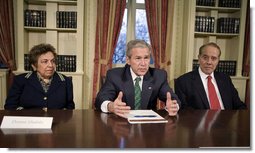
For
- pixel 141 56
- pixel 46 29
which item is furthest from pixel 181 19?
pixel 141 56

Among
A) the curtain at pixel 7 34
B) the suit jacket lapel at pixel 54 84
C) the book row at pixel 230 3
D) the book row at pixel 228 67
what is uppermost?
the book row at pixel 230 3

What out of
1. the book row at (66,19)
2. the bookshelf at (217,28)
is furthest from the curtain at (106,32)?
the bookshelf at (217,28)

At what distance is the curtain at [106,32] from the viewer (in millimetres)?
3484

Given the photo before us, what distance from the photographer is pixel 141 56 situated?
162 centimetres

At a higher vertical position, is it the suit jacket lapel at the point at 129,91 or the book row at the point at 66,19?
the book row at the point at 66,19

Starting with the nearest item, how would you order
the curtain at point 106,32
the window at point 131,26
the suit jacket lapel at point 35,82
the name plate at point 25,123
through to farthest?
the name plate at point 25,123 → the suit jacket lapel at point 35,82 → the curtain at point 106,32 → the window at point 131,26

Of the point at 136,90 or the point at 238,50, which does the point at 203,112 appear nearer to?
the point at 136,90

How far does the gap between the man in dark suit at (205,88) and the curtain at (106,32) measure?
5.73ft

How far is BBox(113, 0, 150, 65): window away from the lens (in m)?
3.78

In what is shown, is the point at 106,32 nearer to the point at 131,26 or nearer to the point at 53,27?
the point at 131,26

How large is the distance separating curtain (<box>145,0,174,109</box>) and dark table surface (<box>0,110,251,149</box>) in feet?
7.77

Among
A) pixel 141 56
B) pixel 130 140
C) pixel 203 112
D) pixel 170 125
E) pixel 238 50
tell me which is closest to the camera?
pixel 130 140

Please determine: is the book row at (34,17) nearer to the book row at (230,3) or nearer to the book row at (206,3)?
the book row at (206,3)

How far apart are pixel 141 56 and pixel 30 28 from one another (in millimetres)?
2291
